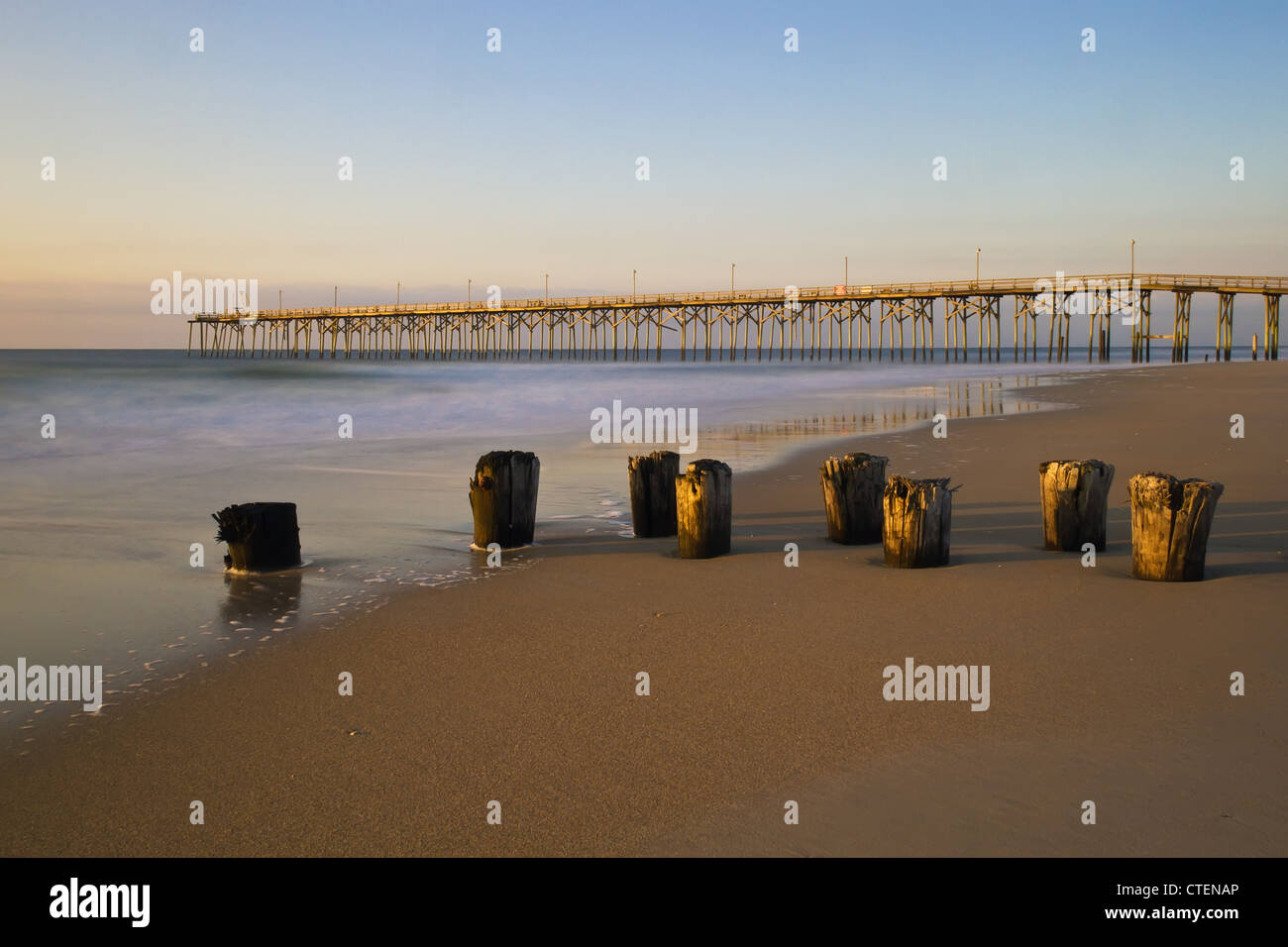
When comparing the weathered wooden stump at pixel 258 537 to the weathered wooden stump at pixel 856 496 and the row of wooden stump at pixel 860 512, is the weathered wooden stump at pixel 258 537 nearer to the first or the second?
the row of wooden stump at pixel 860 512

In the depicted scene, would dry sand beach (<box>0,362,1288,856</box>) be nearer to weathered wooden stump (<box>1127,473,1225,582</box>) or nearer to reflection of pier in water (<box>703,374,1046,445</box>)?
weathered wooden stump (<box>1127,473,1225,582</box>)

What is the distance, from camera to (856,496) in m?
6.36

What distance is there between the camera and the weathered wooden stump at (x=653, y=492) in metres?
6.69

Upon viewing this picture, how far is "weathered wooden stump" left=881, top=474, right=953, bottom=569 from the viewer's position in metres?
5.49

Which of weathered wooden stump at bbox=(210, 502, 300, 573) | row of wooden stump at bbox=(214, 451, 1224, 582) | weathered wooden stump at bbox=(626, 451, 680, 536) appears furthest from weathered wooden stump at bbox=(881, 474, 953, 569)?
weathered wooden stump at bbox=(210, 502, 300, 573)

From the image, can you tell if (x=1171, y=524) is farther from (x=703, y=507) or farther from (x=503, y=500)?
(x=503, y=500)

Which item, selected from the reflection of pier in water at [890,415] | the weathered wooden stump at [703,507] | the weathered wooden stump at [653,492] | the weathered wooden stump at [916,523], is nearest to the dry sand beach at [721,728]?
the weathered wooden stump at [916,523]
